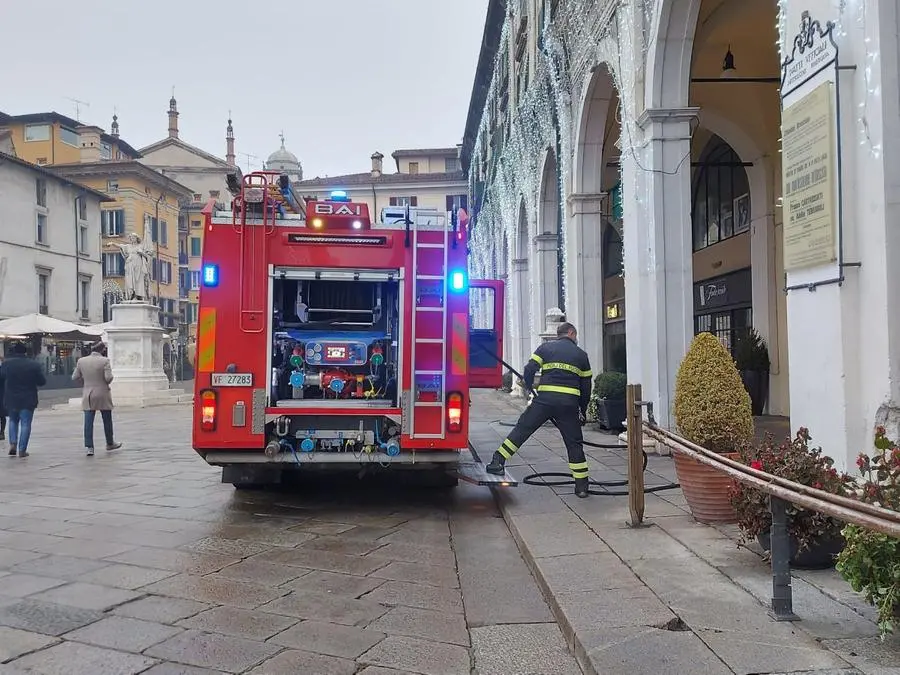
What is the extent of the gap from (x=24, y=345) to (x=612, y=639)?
10.7 metres

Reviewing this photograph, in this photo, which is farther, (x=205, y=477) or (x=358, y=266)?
(x=205, y=477)

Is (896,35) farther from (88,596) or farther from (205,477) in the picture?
(205,477)

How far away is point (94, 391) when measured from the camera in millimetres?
11375

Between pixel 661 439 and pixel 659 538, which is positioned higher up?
pixel 661 439

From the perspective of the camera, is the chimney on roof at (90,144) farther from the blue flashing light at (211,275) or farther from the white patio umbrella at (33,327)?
the blue flashing light at (211,275)

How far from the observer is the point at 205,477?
912cm

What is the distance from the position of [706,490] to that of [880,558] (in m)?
2.40

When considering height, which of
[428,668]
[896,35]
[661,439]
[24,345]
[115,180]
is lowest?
[428,668]

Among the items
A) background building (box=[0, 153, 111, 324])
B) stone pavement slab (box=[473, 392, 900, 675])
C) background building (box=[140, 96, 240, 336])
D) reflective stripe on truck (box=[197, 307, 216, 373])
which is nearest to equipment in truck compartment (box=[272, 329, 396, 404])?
reflective stripe on truck (box=[197, 307, 216, 373])

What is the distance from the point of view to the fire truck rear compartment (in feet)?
23.0

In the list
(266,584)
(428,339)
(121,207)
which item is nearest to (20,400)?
(428,339)

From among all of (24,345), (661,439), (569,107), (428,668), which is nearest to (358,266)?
(661,439)

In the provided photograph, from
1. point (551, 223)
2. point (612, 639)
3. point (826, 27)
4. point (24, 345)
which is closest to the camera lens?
point (612, 639)

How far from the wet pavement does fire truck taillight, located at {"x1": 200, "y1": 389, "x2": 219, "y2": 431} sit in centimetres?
85
